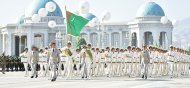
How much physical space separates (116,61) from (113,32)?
2547 inches

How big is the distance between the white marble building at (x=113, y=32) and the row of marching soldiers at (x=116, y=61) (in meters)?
59.0

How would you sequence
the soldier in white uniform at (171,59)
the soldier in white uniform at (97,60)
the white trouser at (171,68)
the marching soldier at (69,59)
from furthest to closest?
the soldier in white uniform at (97,60) < the white trouser at (171,68) < the soldier in white uniform at (171,59) < the marching soldier at (69,59)

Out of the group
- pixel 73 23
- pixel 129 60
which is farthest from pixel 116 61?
pixel 73 23

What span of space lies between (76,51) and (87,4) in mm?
28495

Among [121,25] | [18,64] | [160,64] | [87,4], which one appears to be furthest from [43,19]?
[160,64]

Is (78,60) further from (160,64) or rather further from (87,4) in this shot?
(87,4)

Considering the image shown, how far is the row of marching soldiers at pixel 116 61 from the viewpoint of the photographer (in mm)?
30297

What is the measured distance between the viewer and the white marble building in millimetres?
95500

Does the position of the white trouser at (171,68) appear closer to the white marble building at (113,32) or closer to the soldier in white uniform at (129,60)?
the soldier in white uniform at (129,60)

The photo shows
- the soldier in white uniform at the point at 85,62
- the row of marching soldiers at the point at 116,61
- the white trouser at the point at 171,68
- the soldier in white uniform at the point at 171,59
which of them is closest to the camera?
the soldier in white uniform at the point at 85,62

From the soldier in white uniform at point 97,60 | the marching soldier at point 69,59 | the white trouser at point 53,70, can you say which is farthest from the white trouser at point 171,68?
the white trouser at point 53,70

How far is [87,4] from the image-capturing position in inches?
2419

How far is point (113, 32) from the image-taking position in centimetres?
9831

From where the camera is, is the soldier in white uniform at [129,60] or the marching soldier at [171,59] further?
the soldier in white uniform at [129,60]
